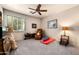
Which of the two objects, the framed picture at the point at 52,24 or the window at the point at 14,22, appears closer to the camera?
the window at the point at 14,22

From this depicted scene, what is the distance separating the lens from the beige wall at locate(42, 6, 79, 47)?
5.09 ft

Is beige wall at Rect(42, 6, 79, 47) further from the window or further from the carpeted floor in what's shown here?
the window

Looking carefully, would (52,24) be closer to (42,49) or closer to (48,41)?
(48,41)

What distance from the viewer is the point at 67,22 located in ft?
5.35

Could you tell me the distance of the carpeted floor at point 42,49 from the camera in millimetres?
1571

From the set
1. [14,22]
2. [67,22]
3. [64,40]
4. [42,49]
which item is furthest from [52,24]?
[14,22]

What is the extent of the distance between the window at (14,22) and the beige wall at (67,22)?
1.51ft

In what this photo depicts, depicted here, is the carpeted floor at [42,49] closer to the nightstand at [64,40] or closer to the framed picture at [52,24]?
the nightstand at [64,40]

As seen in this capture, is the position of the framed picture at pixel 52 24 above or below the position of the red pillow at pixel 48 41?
above

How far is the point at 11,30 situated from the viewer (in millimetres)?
1603

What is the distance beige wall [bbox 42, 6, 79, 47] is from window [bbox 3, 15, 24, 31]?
1.51 ft

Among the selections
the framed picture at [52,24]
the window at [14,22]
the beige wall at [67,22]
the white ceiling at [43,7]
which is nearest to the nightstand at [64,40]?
the beige wall at [67,22]

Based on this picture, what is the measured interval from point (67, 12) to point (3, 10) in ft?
3.98

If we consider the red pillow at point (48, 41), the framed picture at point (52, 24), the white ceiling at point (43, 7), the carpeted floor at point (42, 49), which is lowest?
the carpeted floor at point (42, 49)
